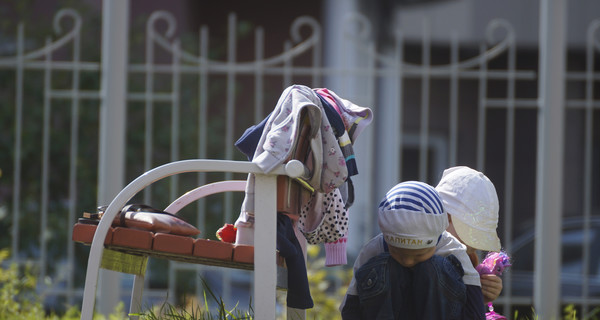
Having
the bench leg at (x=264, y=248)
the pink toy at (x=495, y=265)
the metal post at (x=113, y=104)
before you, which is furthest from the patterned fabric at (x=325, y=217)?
the metal post at (x=113, y=104)

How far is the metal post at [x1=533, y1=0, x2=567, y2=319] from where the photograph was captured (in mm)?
4016

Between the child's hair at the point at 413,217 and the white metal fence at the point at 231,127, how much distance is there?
7.35 feet

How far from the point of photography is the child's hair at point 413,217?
1.91m

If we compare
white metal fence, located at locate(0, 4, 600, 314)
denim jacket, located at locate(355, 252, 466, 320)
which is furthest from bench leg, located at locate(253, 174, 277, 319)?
white metal fence, located at locate(0, 4, 600, 314)

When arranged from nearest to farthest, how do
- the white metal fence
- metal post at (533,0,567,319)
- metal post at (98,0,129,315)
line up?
1. metal post at (98,0,129,315)
2. metal post at (533,0,567,319)
3. the white metal fence

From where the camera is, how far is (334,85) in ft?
23.4

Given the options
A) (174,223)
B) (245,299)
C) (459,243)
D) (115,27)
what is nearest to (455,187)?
(459,243)

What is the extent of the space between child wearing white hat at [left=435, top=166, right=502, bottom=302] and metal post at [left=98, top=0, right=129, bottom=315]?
7.18ft

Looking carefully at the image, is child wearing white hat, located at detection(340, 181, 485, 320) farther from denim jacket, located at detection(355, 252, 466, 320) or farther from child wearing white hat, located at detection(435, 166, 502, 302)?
child wearing white hat, located at detection(435, 166, 502, 302)

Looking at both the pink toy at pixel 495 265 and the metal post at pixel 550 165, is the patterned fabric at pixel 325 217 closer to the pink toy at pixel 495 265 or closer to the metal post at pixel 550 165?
the pink toy at pixel 495 265

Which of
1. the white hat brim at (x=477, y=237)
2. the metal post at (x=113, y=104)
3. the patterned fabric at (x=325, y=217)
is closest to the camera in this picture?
the white hat brim at (x=477, y=237)

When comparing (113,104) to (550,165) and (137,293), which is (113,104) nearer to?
(137,293)

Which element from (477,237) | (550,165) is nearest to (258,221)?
(477,237)

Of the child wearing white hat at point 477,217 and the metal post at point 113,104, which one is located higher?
the metal post at point 113,104
